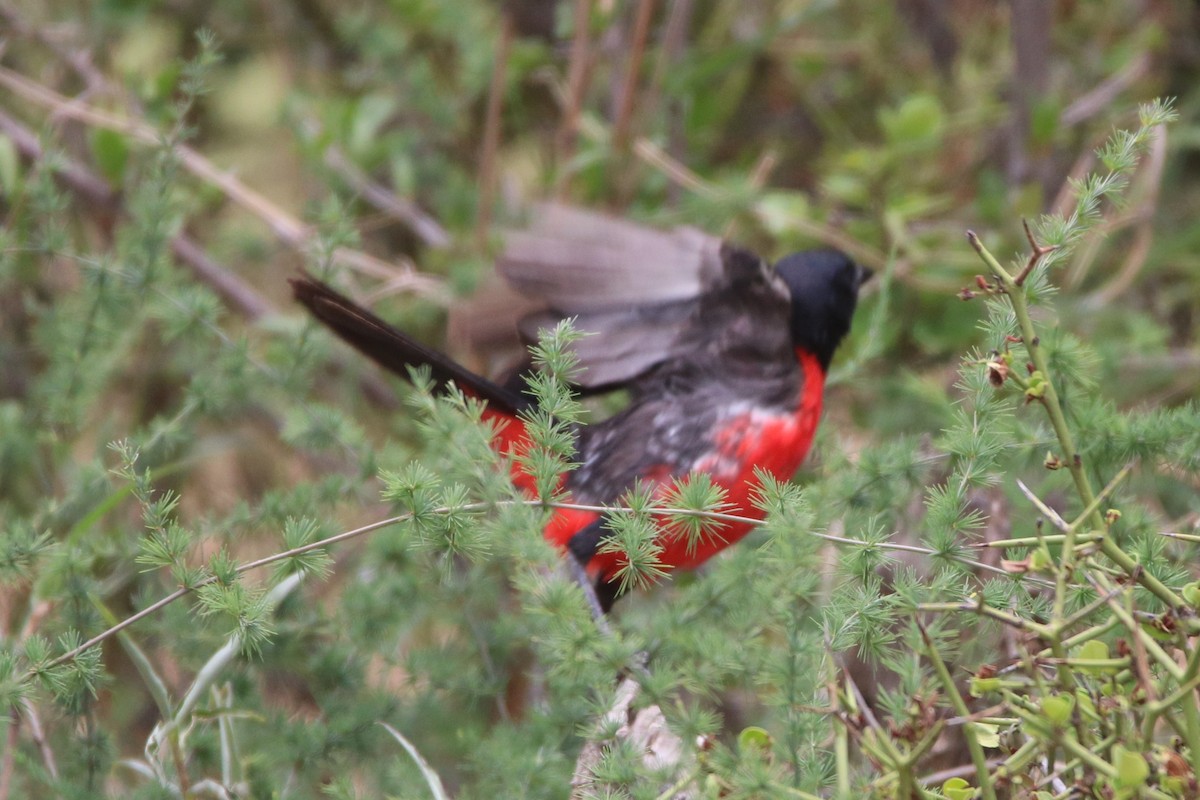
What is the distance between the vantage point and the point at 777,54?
373cm

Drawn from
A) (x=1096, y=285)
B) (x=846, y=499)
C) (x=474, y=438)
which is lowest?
(x=1096, y=285)

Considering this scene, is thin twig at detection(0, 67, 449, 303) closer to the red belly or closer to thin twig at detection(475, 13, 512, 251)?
thin twig at detection(475, 13, 512, 251)

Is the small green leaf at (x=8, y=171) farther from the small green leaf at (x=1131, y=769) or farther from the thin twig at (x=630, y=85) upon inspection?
the small green leaf at (x=1131, y=769)

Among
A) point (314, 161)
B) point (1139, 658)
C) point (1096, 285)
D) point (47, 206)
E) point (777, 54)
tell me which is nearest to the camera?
point (1139, 658)

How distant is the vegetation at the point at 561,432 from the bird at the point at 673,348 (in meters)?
0.13

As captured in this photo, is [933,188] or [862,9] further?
[862,9]

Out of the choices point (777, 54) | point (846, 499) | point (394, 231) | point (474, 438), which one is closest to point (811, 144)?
point (777, 54)

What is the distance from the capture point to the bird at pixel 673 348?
7.85 ft

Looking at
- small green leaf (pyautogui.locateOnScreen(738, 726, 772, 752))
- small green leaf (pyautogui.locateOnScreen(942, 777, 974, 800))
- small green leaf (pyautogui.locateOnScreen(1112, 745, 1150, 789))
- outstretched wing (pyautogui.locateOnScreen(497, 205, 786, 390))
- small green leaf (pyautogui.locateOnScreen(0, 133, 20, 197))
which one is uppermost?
small green leaf (pyautogui.locateOnScreen(1112, 745, 1150, 789))

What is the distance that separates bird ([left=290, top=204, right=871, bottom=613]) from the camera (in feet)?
7.85

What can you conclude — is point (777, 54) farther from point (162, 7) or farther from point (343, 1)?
point (162, 7)

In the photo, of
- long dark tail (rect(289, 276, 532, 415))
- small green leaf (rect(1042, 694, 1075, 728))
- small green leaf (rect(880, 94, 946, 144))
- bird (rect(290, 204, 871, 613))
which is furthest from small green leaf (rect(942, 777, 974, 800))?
small green leaf (rect(880, 94, 946, 144))

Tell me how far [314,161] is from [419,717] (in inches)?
67.4

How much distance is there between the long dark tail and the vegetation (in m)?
0.12
